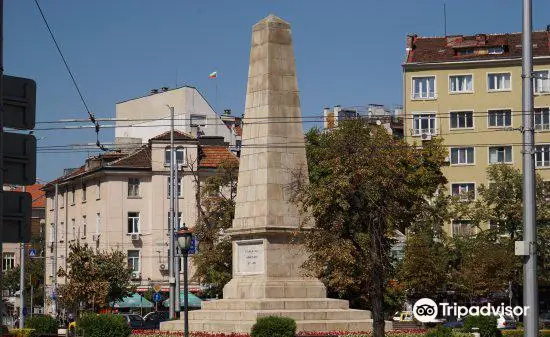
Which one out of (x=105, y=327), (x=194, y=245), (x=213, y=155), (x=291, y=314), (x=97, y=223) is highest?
(x=213, y=155)

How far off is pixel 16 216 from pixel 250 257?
26596mm

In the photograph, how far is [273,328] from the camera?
3153 centimetres

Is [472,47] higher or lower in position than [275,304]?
higher

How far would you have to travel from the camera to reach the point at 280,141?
36906 millimetres

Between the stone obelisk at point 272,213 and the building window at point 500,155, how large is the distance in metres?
47.2

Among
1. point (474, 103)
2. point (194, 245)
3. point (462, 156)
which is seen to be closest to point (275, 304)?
point (194, 245)

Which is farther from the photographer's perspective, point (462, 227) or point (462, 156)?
point (462, 156)

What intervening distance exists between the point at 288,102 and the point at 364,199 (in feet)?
17.0

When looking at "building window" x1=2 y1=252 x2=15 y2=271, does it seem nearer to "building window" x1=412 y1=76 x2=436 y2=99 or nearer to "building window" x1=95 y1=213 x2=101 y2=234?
"building window" x1=95 y1=213 x2=101 y2=234

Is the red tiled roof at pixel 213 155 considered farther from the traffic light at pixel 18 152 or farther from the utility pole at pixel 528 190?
the traffic light at pixel 18 152

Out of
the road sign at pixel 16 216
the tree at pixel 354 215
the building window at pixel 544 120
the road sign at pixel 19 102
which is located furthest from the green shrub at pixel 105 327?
the building window at pixel 544 120

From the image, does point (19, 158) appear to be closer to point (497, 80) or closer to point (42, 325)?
point (42, 325)

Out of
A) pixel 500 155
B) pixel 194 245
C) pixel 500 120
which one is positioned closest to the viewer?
pixel 194 245

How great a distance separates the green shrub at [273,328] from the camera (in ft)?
103
